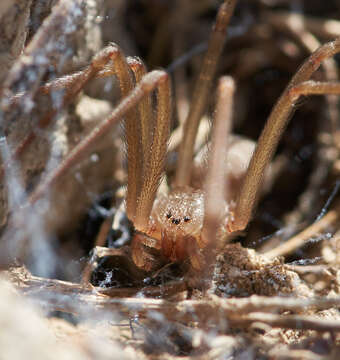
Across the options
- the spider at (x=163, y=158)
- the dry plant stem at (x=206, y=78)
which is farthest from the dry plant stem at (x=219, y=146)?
the dry plant stem at (x=206, y=78)

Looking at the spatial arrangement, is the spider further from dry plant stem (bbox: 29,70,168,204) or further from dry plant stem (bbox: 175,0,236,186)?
dry plant stem (bbox: 175,0,236,186)

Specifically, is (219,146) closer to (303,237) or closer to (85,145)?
(85,145)

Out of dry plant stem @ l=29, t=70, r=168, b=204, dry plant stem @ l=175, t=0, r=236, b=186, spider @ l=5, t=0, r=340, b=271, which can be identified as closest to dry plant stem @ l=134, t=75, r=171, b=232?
spider @ l=5, t=0, r=340, b=271

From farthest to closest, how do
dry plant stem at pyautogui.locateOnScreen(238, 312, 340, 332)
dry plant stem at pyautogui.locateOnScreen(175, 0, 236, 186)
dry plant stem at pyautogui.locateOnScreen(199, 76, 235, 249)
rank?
dry plant stem at pyautogui.locateOnScreen(175, 0, 236, 186)
dry plant stem at pyautogui.locateOnScreen(199, 76, 235, 249)
dry plant stem at pyautogui.locateOnScreen(238, 312, 340, 332)

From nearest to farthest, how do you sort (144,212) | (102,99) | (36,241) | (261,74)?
1. (144,212)
2. (36,241)
3. (102,99)
4. (261,74)

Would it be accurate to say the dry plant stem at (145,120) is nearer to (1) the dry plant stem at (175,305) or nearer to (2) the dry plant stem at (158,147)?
(2) the dry plant stem at (158,147)

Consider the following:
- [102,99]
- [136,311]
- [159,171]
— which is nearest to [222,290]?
[136,311]

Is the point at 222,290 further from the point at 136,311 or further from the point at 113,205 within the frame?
the point at 113,205
